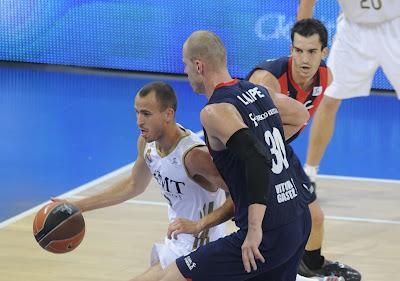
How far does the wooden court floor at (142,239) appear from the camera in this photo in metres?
6.67

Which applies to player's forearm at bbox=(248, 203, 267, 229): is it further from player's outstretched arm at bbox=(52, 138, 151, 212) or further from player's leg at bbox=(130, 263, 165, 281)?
player's outstretched arm at bbox=(52, 138, 151, 212)

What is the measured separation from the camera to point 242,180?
15.2 ft

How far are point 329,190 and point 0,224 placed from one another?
280cm

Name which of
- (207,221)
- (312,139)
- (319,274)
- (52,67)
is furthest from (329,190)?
(52,67)


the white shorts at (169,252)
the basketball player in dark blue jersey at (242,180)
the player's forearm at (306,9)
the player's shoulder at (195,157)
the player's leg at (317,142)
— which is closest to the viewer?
the basketball player in dark blue jersey at (242,180)

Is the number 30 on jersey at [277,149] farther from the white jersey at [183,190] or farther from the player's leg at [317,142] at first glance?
the player's leg at [317,142]

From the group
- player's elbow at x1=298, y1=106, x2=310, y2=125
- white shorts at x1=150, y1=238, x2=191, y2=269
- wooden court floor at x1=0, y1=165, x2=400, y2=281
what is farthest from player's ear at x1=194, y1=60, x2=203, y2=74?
wooden court floor at x1=0, y1=165, x2=400, y2=281

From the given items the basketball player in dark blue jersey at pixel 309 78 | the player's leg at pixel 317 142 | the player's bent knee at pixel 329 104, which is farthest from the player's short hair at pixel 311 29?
the player's bent knee at pixel 329 104

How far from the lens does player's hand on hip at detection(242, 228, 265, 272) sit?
451cm

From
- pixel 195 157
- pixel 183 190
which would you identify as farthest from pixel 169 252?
pixel 195 157

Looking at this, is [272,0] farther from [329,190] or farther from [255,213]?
[255,213]

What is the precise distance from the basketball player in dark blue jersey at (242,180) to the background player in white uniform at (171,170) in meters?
0.45

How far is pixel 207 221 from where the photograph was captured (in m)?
4.90

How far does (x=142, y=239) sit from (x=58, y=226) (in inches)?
78.8
